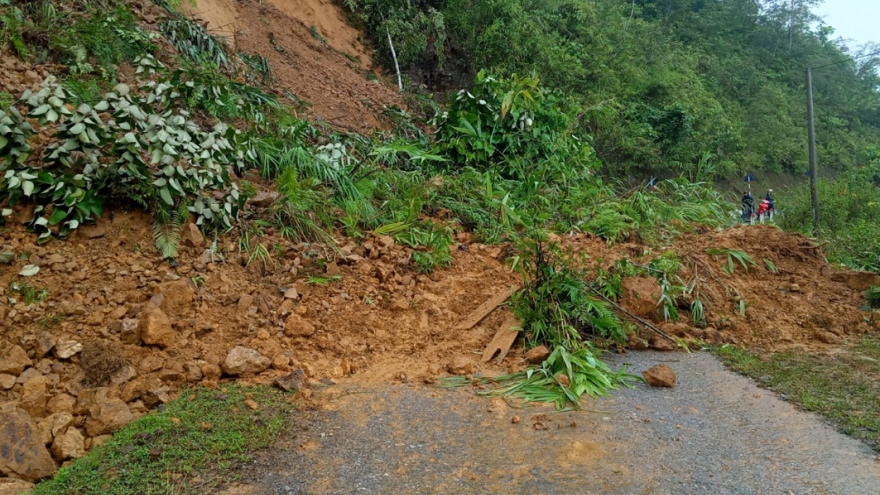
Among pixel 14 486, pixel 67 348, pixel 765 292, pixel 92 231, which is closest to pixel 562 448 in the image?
pixel 14 486

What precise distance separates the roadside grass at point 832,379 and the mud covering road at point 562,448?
12cm

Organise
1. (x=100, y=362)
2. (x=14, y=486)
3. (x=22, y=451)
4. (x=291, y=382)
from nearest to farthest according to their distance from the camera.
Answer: (x=14, y=486), (x=22, y=451), (x=100, y=362), (x=291, y=382)

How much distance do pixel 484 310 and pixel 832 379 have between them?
7.41 feet

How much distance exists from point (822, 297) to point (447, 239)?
3.39 metres

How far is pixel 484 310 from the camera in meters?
4.36

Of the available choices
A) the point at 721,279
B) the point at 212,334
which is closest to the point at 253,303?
the point at 212,334

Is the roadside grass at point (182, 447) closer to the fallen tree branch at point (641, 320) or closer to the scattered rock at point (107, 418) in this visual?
the scattered rock at point (107, 418)

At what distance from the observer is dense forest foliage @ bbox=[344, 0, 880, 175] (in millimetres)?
11906

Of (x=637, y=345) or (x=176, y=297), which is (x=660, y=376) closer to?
(x=637, y=345)

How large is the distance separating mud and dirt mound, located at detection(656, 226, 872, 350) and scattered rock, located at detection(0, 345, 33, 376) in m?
4.18

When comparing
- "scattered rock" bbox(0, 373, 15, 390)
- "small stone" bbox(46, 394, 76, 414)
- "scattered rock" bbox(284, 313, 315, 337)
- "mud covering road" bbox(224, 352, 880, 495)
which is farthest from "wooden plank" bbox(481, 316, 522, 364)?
"scattered rock" bbox(0, 373, 15, 390)

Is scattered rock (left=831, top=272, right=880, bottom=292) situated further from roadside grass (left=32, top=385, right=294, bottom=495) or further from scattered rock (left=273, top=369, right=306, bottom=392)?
roadside grass (left=32, top=385, right=294, bottom=495)

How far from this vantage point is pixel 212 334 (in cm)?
356

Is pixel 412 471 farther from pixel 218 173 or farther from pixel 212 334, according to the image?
pixel 218 173
